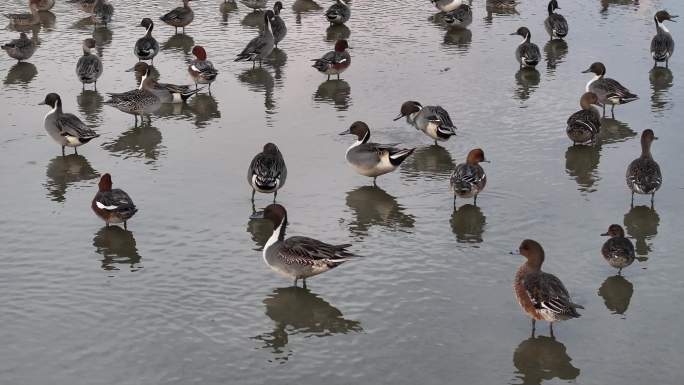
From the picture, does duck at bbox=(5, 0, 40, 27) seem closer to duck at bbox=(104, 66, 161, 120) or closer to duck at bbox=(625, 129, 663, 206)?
duck at bbox=(104, 66, 161, 120)

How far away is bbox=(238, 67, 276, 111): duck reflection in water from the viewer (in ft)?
79.6

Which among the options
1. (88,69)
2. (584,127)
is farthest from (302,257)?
(88,69)

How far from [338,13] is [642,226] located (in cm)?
1536

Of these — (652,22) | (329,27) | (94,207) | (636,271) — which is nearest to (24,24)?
(329,27)

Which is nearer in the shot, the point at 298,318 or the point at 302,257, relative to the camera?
the point at 298,318

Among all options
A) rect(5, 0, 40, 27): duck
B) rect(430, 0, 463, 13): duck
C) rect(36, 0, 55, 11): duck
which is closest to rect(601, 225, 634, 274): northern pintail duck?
rect(430, 0, 463, 13): duck

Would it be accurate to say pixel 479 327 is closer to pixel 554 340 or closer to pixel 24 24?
pixel 554 340

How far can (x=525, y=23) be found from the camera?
1232 inches

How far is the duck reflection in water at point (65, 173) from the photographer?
61.3ft

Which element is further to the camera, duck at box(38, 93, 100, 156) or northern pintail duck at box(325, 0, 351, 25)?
northern pintail duck at box(325, 0, 351, 25)

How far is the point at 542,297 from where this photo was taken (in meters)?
13.1

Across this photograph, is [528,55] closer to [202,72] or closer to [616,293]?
[202,72]

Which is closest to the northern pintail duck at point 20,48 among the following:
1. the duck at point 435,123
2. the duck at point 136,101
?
the duck at point 136,101

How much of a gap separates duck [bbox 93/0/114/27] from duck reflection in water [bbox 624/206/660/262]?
17.6 metres
